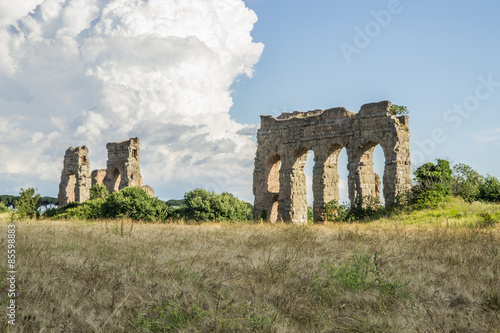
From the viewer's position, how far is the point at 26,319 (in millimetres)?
4129

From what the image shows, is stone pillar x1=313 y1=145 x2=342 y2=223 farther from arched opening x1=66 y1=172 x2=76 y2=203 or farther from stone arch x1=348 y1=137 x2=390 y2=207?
arched opening x1=66 y1=172 x2=76 y2=203

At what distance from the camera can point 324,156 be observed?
1022 inches

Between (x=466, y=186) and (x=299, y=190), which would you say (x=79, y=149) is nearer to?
(x=299, y=190)

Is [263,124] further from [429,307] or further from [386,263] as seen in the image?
[429,307]

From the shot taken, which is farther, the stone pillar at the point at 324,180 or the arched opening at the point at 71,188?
the arched opening at the point at 71,188

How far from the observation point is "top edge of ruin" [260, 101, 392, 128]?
23.9 meters

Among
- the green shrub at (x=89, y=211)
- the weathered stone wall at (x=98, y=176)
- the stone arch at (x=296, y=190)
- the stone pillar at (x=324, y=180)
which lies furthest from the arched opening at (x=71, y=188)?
the stone pillar at (x=324, y=180)

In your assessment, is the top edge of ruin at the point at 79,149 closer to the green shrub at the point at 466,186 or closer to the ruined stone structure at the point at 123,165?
the ruined stone structure at the point at 123,165

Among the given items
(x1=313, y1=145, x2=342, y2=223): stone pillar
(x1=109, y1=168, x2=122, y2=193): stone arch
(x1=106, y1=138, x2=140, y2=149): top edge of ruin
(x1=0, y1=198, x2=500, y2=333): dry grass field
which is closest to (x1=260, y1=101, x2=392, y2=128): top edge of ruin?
(x1=313, y1=145, x2=342, y2=223): stone pillar

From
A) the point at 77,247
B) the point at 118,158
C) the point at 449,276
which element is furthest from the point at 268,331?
the point at 118,158

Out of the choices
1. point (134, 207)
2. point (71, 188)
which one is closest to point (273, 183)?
point (134, 207)

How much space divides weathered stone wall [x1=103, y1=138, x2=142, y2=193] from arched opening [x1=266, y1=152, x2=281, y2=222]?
40.0 ft

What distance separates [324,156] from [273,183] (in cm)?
474

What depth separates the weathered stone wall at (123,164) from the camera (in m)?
34.5
